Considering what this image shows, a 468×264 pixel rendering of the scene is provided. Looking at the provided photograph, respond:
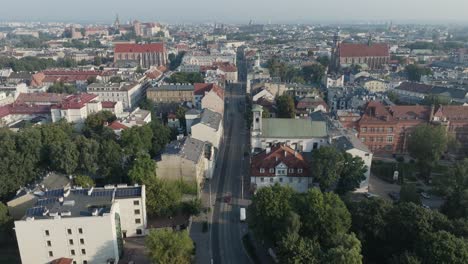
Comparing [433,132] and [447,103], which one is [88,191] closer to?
[433,132]

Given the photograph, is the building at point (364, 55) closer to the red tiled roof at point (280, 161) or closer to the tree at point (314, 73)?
the tree at point (314, 73)

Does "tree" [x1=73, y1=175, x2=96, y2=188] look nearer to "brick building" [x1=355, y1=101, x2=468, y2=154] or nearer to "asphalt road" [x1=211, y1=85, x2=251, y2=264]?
"asphalt road" [x1=211, y1=85, x2=251, y2=264]

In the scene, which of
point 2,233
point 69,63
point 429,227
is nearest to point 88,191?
point 2,233

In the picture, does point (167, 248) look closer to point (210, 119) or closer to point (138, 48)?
point (210, 119)

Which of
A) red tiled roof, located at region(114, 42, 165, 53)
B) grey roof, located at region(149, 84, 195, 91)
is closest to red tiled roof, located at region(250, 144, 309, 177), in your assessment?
grey roof, located at region(149, 84, 195, 91)

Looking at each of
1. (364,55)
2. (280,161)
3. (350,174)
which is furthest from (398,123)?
(364,55)

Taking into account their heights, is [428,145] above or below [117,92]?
below
